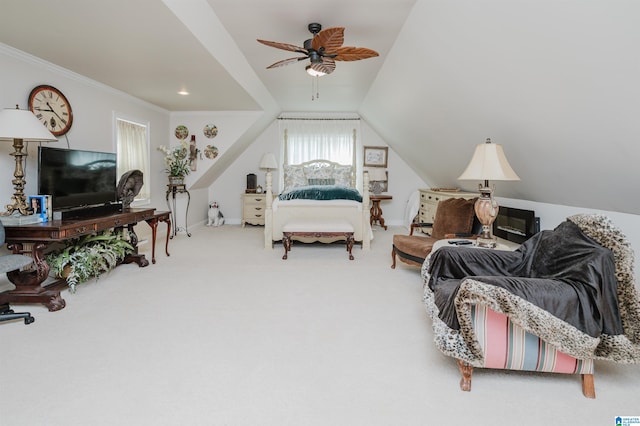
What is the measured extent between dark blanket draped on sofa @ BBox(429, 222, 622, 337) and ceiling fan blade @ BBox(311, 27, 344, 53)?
6.58 ft

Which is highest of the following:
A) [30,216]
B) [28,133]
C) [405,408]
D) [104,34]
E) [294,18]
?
[294,18]

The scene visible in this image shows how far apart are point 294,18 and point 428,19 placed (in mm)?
1171

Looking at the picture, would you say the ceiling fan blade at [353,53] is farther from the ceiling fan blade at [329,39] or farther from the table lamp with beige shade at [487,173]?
the table lamp with beige shade at [487,173]

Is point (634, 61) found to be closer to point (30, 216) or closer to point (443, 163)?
point (443, 163)

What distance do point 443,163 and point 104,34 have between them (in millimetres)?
4398

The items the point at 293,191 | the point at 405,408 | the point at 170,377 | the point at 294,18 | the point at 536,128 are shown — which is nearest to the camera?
the point at 405,408

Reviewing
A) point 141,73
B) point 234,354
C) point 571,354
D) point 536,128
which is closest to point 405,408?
point 571,354

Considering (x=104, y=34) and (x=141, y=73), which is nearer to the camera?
(x=104, y=34)

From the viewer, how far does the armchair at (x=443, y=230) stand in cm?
358

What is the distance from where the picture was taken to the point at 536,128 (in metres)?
2.79

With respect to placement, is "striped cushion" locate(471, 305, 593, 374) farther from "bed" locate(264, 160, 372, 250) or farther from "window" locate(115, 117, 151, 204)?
"window" locate(115, 117, 151, 204)

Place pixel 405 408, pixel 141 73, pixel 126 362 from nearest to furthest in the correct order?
pixel 405 408
pixel 126 362
pixel 141 73

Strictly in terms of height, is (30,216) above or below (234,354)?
above

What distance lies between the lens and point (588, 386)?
1.76 m
